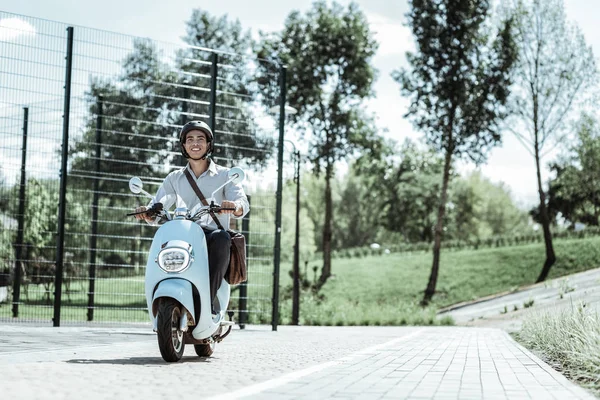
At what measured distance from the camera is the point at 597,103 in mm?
34094

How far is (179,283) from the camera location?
6652mm

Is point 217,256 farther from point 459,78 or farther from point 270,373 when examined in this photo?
point 459,78

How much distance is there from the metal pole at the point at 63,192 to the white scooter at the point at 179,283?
226 inches

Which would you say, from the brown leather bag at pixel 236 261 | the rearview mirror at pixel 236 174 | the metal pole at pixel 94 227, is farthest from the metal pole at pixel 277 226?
the rearview mirror at pixel 236 174

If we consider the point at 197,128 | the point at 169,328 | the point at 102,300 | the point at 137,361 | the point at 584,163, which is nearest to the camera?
the point at 169,328

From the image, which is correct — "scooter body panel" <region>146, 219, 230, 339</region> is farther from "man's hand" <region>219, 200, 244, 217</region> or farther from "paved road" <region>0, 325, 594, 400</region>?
"paved road" <region>0, 325, 594, 400</region>

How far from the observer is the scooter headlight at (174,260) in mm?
6656

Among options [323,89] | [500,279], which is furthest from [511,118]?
[323,89]

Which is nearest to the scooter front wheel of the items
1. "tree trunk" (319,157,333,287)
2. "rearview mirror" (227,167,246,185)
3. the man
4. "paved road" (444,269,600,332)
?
the man

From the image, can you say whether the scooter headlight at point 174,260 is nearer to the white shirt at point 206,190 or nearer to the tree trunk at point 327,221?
the white shirt at point 206,190

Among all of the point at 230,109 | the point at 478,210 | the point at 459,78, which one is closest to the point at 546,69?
the point at 459,78

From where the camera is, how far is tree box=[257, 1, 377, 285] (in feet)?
131

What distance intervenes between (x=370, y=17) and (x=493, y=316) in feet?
73.1

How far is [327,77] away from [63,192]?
1158 inches
